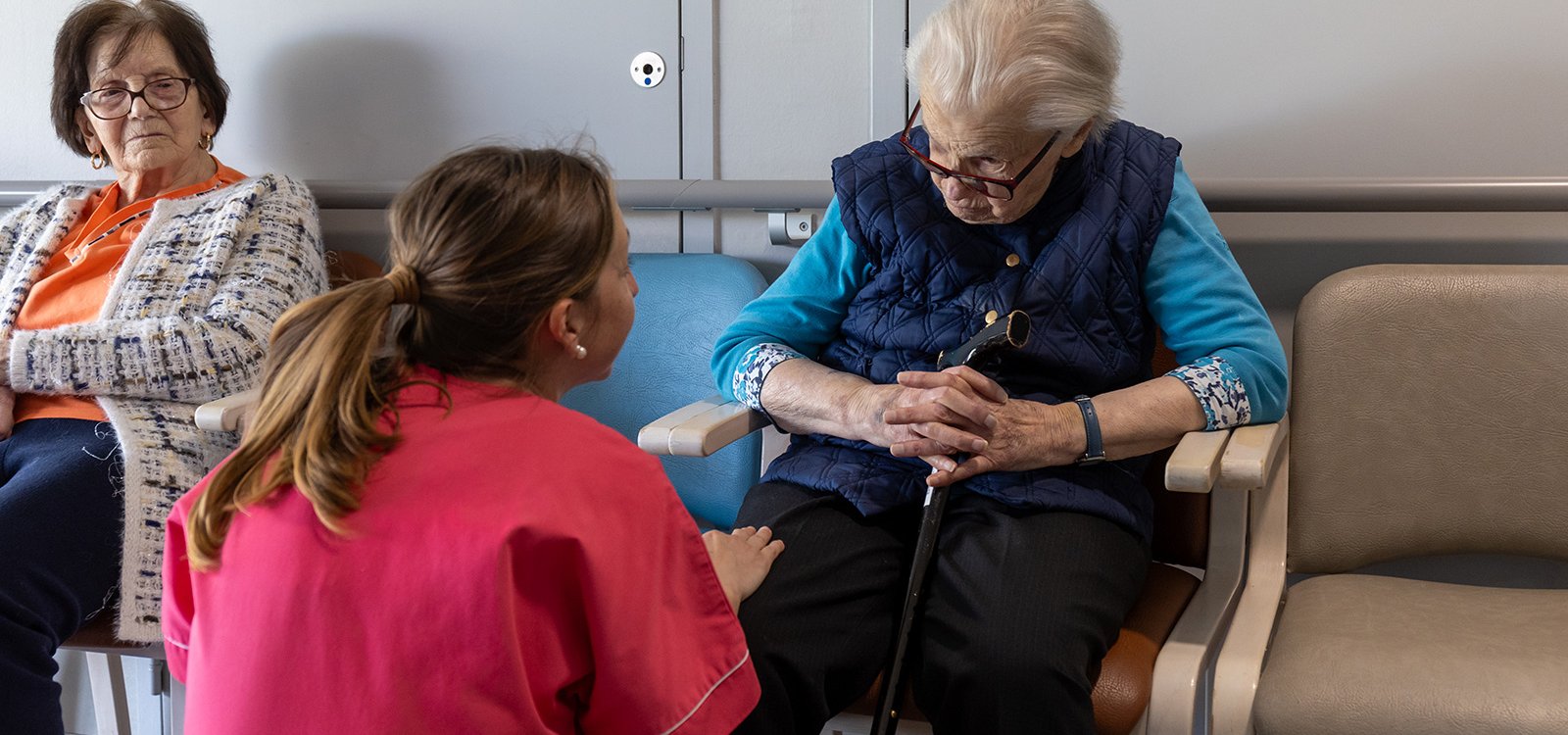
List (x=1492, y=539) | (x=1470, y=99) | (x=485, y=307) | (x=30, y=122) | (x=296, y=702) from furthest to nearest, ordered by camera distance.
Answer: (x=30, y=122), (x=1470, y=99), (x=1492, y=539), (x=485, y=307), (x=296, y=702)

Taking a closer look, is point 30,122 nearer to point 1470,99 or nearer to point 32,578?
point 32,578

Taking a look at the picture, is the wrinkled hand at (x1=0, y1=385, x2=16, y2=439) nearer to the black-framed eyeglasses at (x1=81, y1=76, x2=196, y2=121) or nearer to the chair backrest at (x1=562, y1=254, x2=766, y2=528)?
the black-framed eyeglasses at (x1=81, y1=76, x2=196, y2=121)

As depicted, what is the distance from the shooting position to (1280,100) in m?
1.97

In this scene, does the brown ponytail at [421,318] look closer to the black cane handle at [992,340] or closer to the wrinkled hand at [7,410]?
the black cane handle at [992,340]

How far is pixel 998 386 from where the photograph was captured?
59.6 inches

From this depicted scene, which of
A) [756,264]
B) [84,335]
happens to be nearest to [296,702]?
[84,335]

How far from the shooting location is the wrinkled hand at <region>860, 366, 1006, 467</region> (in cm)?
149

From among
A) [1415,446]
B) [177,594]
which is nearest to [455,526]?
[177,594]

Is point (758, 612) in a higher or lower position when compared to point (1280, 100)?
lower

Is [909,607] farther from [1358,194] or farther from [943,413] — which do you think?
[1358,194]

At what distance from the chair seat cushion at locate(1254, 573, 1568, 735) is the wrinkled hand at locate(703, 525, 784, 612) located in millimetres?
518

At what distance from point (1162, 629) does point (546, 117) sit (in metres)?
1.39

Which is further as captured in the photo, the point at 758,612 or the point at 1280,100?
the point at 1280,100

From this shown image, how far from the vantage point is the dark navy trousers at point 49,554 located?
1.65 meters
